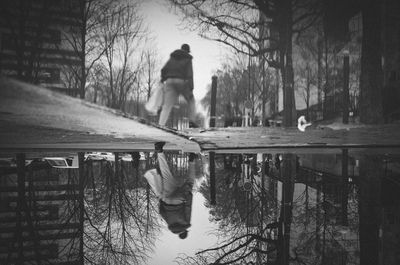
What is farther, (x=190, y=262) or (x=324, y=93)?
(x=324, y=93)

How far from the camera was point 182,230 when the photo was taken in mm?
1099

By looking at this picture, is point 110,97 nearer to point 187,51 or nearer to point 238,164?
point 187,51

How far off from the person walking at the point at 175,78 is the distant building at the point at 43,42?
1.45 meters

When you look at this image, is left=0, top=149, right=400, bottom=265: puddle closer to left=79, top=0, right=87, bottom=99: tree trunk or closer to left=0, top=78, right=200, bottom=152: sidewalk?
left=0, top=78, right=200, bottom=152: sidewalk

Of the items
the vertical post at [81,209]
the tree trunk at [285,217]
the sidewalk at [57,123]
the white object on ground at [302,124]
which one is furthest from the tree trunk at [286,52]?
the vertical post at [81,209]

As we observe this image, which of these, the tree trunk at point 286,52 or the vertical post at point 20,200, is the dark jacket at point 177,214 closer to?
the vertical post at point 20,200

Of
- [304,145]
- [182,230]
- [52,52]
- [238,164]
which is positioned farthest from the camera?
[52,52]

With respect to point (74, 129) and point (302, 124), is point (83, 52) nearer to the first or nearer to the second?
point (74, 129)

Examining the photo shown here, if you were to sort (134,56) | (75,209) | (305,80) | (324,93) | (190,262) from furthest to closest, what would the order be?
(324,93) → (305,80) → (134,56) → (75,209) → (190,262)

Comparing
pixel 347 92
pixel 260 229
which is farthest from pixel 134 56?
pixel 347 92

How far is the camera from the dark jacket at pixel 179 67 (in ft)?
16.3

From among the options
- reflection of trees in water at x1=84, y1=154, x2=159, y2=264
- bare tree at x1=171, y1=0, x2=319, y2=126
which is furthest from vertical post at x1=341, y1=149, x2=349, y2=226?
bare tree at x1=171, y1=0, x2=319, y2=126

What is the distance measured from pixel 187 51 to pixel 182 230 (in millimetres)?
4541

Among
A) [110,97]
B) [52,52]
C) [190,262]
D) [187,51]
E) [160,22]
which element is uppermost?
[160,22]
